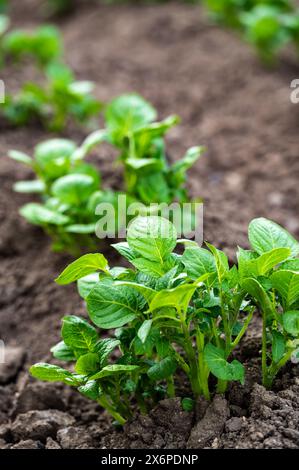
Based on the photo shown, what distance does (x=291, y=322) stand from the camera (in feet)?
5.32

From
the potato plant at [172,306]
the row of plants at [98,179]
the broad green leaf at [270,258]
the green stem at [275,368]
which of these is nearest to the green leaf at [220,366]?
the potato plant at [172,306]

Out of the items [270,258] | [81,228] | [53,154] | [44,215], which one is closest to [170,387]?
[270,258]

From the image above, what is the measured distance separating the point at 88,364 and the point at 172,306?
28 centimetres

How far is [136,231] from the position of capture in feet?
5.54

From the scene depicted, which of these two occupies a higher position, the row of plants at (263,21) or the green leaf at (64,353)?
the row of plants at (263,21)

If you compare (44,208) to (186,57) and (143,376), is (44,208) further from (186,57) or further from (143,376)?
(186,57)

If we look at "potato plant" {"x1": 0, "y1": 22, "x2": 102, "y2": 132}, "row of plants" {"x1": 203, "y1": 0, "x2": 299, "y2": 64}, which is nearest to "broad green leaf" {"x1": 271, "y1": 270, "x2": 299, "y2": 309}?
"potato plant" {"x1": 0, "y1": 22, "x2": 102, "y2": 132}

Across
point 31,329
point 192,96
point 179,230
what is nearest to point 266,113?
point 192,96

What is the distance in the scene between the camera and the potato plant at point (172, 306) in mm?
1630

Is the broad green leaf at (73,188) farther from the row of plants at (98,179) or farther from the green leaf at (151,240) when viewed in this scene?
the green leaf at (151,240)

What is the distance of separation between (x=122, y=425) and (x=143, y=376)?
175 millimetres

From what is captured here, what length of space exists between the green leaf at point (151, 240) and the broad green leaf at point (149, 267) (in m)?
0.01

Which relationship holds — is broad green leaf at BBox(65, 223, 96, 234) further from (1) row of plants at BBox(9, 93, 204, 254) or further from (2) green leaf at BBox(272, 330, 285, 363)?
(2) green leaf at BBox(272, 330, 285, 363)

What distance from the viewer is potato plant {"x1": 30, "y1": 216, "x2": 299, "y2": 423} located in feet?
5.35
